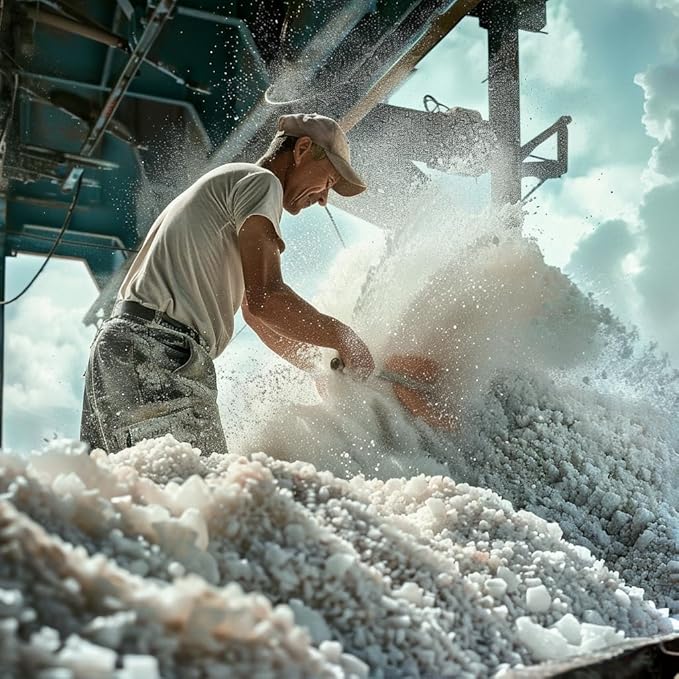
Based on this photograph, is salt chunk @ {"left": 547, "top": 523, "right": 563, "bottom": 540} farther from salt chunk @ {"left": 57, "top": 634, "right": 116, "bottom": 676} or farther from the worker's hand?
salt chunk @ {"left": 57, "top": 634, "right": 116, "bottom": 676}

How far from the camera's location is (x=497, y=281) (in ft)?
8.33

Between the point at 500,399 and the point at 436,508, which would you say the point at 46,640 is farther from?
the point at 500,399

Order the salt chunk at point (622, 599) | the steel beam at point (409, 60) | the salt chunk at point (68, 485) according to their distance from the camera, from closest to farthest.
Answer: the salt chunk at point (68, 485), the salt chunk at point (622, 599), the steel beam at point (409, 60)

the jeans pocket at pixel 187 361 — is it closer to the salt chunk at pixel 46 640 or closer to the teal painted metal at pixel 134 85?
the salt chunk at pixel 46 640

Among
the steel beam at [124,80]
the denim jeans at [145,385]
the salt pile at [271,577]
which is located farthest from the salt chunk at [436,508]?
the steel beam at [124,80]

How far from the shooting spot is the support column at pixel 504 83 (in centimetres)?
347

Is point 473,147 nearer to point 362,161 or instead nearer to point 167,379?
point 362,161

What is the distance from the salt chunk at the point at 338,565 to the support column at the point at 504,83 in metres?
2.81

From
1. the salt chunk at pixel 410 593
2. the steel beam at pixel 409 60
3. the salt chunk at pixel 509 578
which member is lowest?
the salt chunk at pixel 410 593

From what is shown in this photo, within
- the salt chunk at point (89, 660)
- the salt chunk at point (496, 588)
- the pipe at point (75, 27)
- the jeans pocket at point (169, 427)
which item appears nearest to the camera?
the salt chunk at point (89, 660)

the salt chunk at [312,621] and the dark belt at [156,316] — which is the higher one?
the dark belt at [156,316]

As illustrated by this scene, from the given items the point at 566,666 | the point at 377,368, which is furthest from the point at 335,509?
the point at 377,368

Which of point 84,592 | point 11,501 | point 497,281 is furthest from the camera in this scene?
point 497,281

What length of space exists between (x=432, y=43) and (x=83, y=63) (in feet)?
6.94
